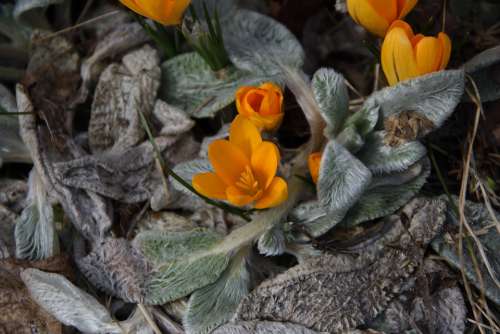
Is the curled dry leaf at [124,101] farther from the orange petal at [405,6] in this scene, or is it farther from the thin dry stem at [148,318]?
the orange petal at [405,6]

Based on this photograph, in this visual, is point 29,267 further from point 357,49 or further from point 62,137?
point 357,49

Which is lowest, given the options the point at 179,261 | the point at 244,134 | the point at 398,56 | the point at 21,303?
the point at 21,303

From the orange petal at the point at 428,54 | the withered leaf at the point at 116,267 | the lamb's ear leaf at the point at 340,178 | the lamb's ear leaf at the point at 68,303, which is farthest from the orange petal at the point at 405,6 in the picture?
the lamb's ear leaf at the point at 68,303

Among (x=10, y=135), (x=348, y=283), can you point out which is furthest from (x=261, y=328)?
(x=10, y=135)

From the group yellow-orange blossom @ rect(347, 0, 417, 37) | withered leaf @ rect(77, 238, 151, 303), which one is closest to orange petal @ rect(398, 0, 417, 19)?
yellow-orange blossom @ rect(347, 0, 417, 37)

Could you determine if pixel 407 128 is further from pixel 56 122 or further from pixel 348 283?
pixel 56 122

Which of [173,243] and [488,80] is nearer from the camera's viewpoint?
[173,243]
